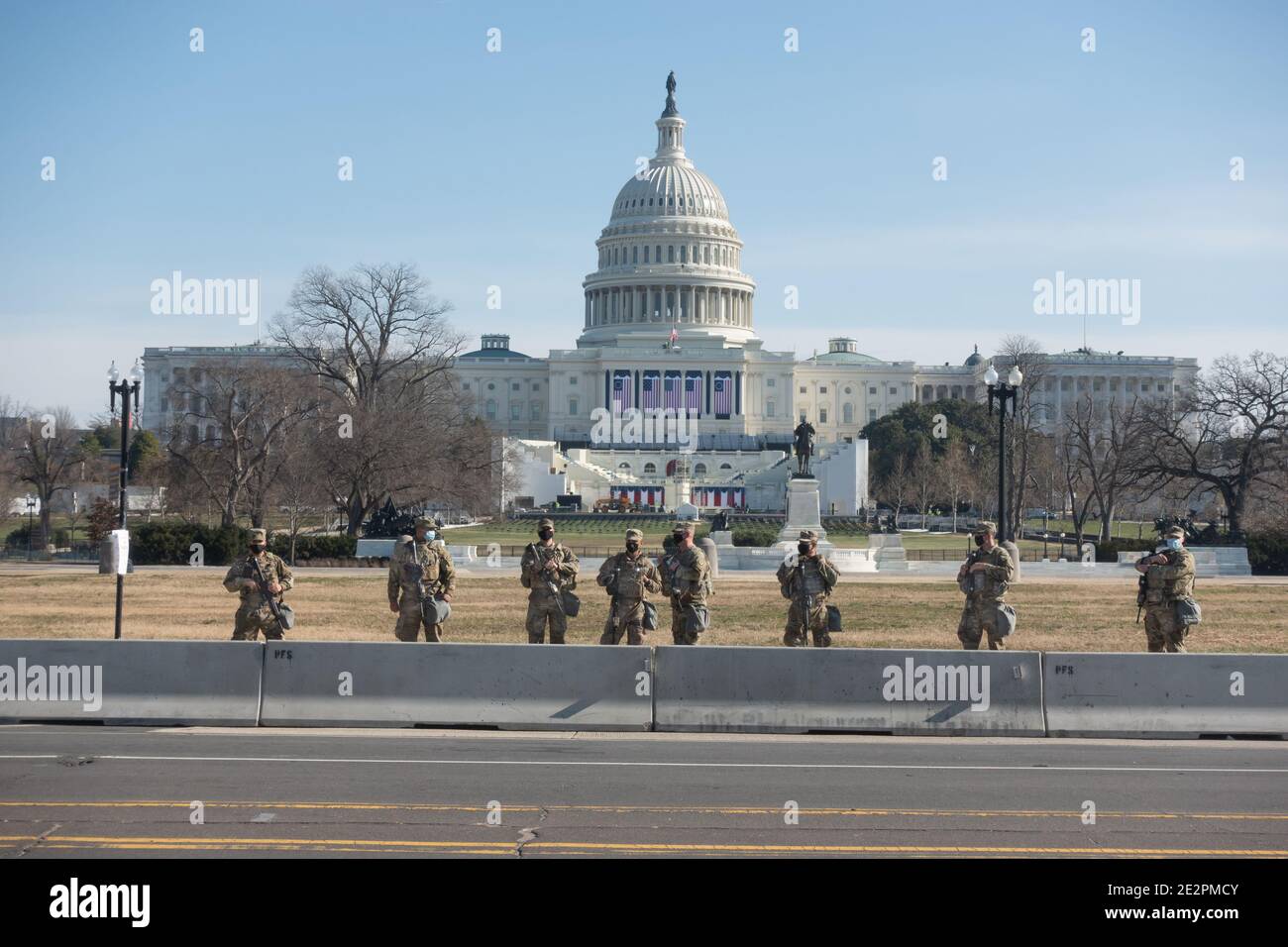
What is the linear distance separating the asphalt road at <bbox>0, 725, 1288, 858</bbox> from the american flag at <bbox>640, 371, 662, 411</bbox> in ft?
420

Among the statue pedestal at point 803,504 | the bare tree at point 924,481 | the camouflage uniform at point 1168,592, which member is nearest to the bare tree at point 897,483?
the bare tree at point 924,481

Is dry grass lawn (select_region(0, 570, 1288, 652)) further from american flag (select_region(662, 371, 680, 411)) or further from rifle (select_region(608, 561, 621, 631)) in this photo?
american flag (select_region(662, 371, 680, 411))

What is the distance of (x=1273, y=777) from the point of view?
12594 mm

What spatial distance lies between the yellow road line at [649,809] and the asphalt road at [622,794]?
0.03 meters

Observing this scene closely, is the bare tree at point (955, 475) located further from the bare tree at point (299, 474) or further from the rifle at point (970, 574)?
the rifle at point (970, 574)

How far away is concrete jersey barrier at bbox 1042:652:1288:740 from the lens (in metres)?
14.9

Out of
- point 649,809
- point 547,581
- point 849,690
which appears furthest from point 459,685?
point 649,809

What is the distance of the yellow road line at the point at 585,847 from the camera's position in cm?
947

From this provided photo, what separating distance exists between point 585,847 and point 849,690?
5865 millimetres

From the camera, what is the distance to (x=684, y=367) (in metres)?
143

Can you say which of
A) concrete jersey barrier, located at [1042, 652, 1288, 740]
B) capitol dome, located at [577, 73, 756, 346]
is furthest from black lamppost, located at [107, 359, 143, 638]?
capitol dome, located at [577, 73, 756, 346]
